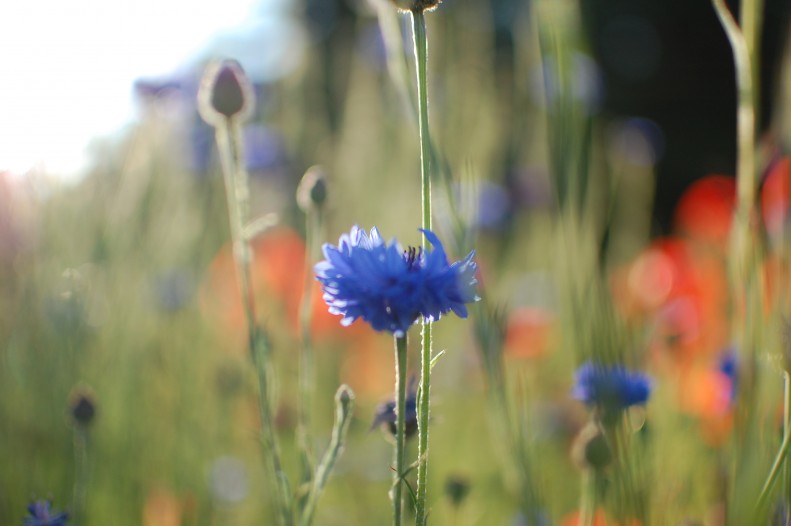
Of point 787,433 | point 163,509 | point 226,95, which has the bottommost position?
point 163,509

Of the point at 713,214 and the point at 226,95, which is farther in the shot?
the point at 713,214

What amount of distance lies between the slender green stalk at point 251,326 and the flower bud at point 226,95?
1cm

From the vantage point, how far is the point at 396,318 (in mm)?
425

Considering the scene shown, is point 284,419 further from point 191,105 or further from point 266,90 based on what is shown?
point 266,90

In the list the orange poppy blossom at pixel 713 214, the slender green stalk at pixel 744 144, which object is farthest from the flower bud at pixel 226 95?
the orange poppy blossom at pixel 713 214

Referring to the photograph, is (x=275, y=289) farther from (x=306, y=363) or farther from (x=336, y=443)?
(x=336, y=443)

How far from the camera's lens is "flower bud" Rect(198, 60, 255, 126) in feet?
2.04

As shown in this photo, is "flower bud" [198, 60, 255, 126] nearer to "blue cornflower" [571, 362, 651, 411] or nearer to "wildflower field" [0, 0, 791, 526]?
"wildflower field" [0, 0, 791, 526]

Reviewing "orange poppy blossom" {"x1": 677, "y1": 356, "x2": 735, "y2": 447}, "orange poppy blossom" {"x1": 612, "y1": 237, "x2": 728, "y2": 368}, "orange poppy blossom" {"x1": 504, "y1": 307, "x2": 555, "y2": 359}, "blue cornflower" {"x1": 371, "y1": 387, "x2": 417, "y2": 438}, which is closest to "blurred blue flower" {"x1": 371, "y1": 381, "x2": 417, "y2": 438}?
"blue cornflower" {"x1": 371, "y1": 387, "x2": 417, "y2": 438}

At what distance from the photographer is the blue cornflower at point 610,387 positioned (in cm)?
34

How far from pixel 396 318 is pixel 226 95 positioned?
279 millimetres

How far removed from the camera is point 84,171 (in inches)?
47.1

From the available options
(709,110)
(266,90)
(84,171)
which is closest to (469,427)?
(84,171)

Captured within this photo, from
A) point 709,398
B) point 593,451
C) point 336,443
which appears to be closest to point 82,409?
point 336,443
